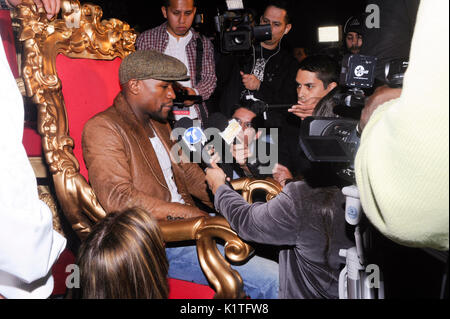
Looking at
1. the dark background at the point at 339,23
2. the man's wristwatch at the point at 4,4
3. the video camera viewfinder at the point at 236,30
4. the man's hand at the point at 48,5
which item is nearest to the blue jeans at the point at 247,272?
the dark background at the point at 339,23

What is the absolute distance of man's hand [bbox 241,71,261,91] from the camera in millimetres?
3109

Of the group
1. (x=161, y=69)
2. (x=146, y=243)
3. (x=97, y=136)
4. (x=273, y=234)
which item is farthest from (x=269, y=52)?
(x=146, y=243)

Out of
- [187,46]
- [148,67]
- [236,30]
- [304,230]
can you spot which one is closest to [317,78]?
[236,30]

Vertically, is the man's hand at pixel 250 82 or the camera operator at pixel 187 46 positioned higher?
the camera operator at pixel 187 46

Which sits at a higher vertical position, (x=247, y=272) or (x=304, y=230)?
(x=304, y=230)

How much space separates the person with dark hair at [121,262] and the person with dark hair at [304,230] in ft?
1.31

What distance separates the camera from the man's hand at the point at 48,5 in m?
1.63

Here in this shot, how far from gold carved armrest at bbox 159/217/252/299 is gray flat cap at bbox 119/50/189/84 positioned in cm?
81

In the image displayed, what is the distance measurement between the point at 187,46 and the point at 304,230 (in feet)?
7.59

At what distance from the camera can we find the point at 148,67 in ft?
6.34

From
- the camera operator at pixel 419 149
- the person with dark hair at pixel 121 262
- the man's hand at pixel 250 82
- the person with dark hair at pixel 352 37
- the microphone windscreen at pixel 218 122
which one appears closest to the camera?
the camera operator at pixel 419 149

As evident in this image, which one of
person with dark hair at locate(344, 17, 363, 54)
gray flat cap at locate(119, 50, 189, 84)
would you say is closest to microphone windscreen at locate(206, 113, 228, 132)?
gray flat cap at locate(119, 50, 189, 84)

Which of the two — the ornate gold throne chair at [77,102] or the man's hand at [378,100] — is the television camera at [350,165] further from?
the ornate gold throne chair at [77,102]

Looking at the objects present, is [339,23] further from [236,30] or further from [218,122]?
[218,122]
